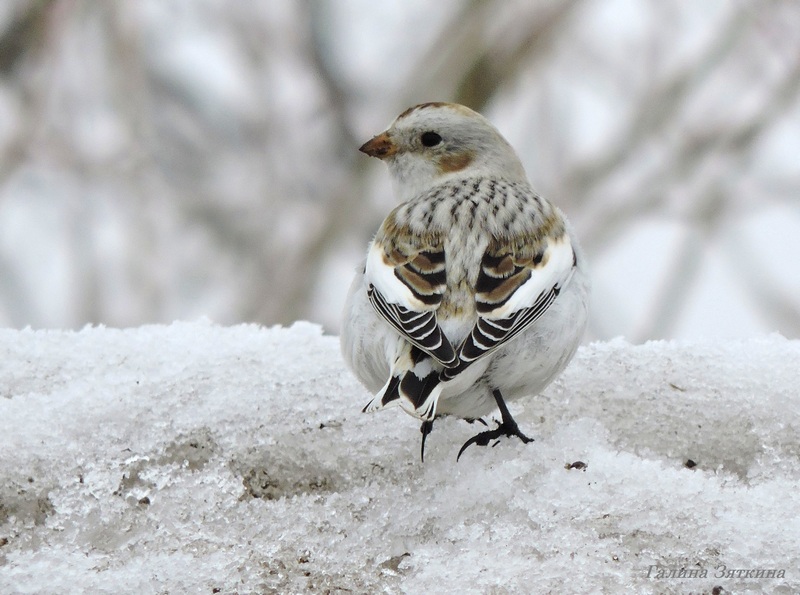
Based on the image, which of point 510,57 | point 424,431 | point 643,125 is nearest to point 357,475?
point 424,431

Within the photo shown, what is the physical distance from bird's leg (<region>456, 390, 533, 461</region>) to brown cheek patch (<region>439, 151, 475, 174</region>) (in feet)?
3.34

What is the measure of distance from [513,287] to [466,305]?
0.14 meters

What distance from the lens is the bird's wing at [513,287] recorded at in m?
2.25

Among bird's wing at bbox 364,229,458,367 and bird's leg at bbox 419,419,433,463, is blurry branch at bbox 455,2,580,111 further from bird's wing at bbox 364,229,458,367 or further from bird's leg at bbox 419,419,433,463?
bird's leg at bbox 419,419,433,463

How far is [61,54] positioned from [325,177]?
1.78 m

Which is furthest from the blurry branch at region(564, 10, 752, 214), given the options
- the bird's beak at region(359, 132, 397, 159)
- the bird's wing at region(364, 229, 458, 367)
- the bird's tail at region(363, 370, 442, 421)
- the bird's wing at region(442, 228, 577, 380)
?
the bird's tail at region(363, 370, 442, 421)

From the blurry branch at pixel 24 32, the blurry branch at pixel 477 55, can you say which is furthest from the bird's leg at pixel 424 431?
the blurry branch at pixel 24 32

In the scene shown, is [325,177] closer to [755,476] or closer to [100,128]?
[100,128]

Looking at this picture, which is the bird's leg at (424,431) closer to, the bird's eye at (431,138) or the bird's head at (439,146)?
the bird's head at (439,146)

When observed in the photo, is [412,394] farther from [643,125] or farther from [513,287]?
[643,125]

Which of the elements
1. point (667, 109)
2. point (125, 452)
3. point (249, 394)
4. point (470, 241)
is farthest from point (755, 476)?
point (667, 109)

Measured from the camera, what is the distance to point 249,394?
2650mm

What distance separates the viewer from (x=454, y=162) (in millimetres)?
3238

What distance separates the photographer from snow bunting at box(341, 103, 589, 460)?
226 centimetres
